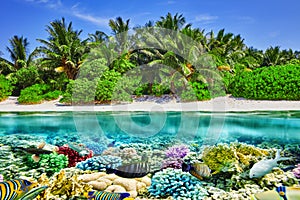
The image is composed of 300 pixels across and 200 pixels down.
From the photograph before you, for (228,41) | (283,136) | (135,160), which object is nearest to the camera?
(135,160)

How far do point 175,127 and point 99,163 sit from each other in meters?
6.11

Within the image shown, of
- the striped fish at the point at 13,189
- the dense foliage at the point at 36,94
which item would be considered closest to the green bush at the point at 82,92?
the dense foliage at the point at 36,94

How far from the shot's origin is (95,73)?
55.1 feet

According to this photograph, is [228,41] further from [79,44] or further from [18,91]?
[18,91]

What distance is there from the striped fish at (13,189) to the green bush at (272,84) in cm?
1581

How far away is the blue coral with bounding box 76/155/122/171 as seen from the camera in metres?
4.11

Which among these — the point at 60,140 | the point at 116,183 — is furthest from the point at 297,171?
the point at 60,140

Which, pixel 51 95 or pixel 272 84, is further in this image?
pixel 51 95

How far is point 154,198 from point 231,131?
6009mm

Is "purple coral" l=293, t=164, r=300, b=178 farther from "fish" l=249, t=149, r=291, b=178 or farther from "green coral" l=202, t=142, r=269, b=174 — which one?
"green coral" l=202, t=142, r=269, b=174

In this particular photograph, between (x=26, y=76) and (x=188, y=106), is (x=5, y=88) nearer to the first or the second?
(x=26, y=76)

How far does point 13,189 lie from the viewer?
2316 millimetres

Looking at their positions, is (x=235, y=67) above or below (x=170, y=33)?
below

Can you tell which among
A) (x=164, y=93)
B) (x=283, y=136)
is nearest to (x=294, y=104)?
(x=164, y=93)
